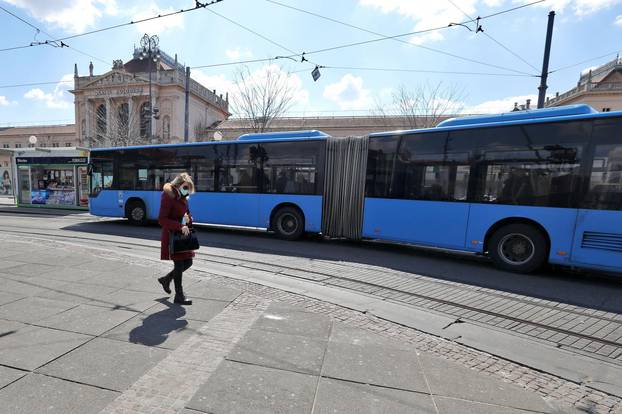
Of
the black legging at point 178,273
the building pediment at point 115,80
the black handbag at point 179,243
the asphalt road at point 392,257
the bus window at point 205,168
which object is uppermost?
the building pediment at point 115,80

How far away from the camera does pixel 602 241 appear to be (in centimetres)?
612

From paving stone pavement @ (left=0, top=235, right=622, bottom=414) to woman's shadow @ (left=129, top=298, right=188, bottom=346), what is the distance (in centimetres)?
1

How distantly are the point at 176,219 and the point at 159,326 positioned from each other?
4.54ft

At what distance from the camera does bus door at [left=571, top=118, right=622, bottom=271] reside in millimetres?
6008

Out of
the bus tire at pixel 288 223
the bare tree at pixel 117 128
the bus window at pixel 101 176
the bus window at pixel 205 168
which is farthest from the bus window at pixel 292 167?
the bare tree at pixel 117 128

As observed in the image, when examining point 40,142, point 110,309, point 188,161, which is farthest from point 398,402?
point 40,142

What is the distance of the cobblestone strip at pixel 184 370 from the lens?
2453 millimetres

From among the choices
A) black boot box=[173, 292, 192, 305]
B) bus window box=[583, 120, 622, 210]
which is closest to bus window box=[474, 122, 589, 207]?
bus window box=[583, 120, 622, 210]

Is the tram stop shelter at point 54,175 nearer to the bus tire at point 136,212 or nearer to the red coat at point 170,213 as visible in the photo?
the bus tire at point 136,212

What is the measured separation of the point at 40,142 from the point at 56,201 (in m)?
60.6

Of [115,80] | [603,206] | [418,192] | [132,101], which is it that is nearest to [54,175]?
[418,192]

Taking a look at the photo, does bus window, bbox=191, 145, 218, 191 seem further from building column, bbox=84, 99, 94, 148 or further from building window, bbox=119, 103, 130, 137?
building column, bbox=84, 99, 94, 148

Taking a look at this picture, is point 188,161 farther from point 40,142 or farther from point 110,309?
point 40,142

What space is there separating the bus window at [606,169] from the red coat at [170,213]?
7.13m
